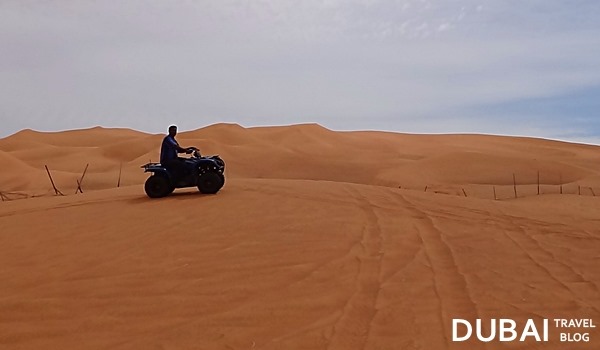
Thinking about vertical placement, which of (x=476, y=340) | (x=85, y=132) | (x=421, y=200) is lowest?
(x=476, y=340)

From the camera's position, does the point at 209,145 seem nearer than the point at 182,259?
No

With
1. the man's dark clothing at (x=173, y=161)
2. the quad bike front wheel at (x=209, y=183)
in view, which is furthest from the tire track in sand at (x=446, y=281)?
the man's dark clothing at (x=173, y=161)

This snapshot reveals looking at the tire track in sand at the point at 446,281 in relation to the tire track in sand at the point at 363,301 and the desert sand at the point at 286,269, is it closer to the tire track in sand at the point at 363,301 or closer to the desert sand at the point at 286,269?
the desert sand at the point at 286,269

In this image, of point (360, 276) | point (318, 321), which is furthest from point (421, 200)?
point (318, 321)

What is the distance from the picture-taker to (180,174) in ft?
34.2

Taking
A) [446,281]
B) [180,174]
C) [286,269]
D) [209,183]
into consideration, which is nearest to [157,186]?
[180,174]

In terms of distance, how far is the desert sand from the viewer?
4.77m

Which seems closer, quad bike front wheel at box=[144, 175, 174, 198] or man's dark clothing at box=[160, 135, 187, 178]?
man's dark clothing at box=[160, 135, 187, 178]

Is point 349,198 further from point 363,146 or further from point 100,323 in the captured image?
point 363,146

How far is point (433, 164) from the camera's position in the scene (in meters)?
28.5

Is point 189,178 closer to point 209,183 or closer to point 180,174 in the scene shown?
point 180,174

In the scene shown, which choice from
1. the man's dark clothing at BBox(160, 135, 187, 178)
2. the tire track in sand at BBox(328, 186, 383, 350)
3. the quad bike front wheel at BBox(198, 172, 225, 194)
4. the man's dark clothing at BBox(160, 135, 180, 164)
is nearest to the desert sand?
the tire track in sand at BBox(328, 186, 383, 350)

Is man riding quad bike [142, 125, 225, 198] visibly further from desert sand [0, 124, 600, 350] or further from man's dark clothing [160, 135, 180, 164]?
desert sand [0, 124, 600, 350]

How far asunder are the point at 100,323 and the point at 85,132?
59.3 meters
